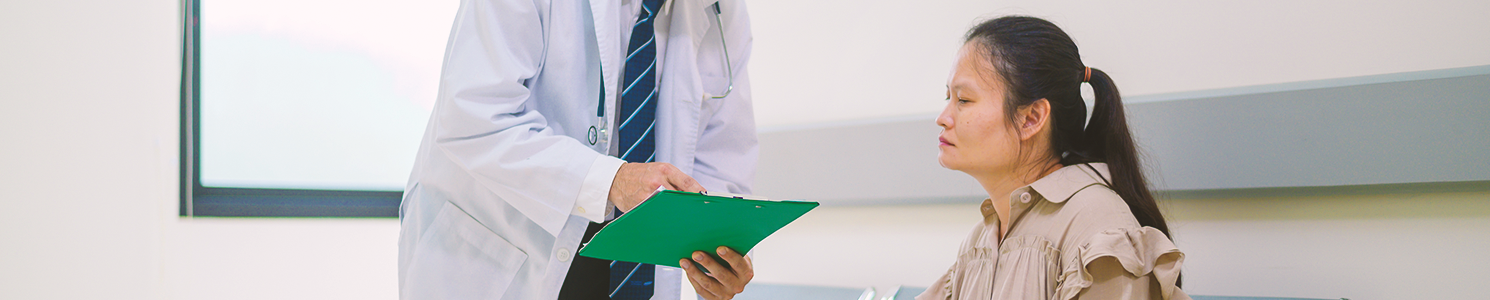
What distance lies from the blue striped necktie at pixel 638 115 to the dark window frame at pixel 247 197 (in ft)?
3.55

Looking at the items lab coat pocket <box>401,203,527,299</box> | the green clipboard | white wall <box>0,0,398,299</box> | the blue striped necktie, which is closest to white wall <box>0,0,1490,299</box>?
white wall <box>0,0,398,299</box>

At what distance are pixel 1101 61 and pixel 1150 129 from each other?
0.57 ft

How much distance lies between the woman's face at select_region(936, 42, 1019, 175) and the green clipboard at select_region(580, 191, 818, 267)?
0.34 metres

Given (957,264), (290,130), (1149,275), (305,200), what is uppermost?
(1149,275)

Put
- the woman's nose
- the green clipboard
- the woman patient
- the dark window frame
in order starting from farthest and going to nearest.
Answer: the dark window frame, the woman's nose, the woman patient, the green clipboard

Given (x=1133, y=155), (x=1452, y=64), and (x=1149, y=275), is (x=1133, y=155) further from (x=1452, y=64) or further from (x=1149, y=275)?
(x=1452, y=64)

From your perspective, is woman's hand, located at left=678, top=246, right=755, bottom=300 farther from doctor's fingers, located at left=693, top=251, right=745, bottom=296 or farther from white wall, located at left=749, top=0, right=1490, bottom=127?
white wall, located at left=749, top=0, right=1490, bottom=127

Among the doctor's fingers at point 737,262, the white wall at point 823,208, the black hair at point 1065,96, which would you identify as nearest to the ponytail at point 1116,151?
the black hair at point 1065,96

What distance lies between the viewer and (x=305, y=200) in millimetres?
2141

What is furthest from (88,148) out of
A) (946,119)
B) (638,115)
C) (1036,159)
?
(1036,159)

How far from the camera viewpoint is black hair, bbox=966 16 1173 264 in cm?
113

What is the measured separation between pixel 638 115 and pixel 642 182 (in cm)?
28

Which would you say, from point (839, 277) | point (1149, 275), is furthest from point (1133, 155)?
point (839, 277)

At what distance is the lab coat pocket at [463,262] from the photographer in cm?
111
